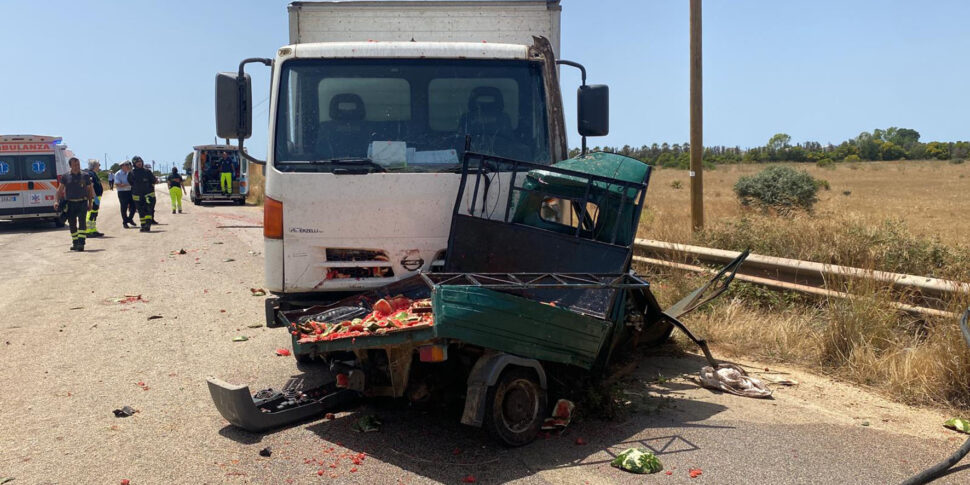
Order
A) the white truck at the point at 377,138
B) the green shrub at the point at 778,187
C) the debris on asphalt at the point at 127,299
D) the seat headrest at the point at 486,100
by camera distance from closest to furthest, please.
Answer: the white truck at the point at 377,138 → the seat headrest at the point at 486,100 → the debris on asphalt at the point at 127,299 → the green shrub at the point at 778,187

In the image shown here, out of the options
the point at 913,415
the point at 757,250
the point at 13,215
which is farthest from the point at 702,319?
the point at 13,215

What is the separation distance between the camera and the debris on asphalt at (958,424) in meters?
4.81

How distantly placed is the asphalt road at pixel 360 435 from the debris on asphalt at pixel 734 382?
11cm

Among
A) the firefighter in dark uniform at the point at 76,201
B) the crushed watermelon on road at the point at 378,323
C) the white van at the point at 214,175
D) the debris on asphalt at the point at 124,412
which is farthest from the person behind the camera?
the white van at the point at 214,175

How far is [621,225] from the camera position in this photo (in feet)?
18.1

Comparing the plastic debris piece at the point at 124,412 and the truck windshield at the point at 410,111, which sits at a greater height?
the truck windshield at the point at 410,111

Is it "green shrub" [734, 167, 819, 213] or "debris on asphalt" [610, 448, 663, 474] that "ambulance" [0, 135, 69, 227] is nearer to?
"green shrub" [734, 167, 819, 213]

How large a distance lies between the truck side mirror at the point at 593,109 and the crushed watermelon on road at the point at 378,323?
7.40 feet

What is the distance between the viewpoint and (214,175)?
34.7m

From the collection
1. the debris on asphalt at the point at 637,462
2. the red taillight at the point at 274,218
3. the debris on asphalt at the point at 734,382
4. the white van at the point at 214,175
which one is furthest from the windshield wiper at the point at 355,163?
the white van at the point at 214,175

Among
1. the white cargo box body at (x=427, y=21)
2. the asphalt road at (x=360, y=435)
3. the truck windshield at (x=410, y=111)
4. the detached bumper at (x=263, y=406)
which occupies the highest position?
the white cargo box body at (x=427, y=21)

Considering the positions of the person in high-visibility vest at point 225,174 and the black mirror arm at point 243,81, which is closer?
the black mirror arm at point 243,81

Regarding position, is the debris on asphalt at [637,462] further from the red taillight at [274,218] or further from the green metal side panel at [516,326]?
the red taillight at [274,218]

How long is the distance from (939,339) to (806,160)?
262ft
